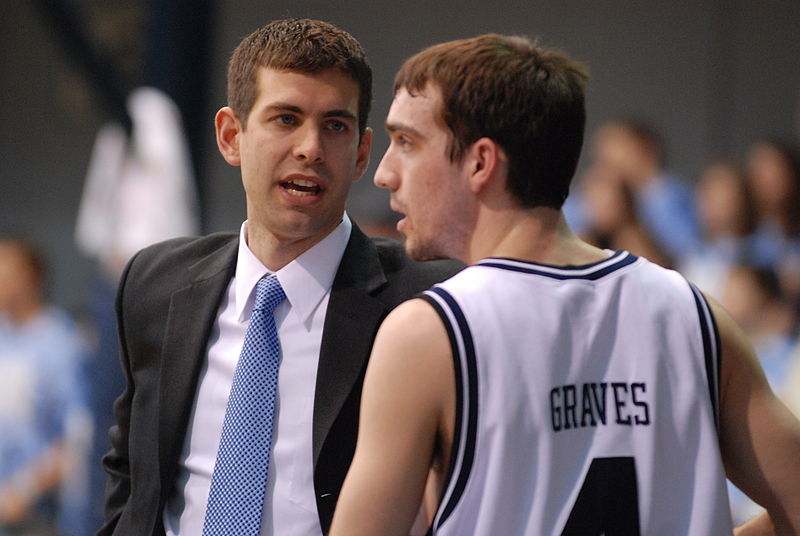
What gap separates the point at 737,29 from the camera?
634 centimetres

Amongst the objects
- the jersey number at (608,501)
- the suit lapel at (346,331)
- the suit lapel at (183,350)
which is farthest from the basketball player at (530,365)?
the suit lapel at (183,350)

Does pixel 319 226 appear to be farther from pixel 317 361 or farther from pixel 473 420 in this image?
pixel 473 420

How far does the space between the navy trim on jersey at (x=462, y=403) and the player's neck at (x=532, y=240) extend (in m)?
0.17

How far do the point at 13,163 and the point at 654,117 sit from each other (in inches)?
174

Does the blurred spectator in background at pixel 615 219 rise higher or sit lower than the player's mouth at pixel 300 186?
higher

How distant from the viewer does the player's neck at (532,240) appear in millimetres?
1863

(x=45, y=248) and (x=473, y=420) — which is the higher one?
(x=45, y=248)

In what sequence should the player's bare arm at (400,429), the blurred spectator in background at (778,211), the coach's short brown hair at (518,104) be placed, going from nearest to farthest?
the player's bare arm at (400,429) < the coach's short brown hair at (518,104) < the blurred spectator in background at (778,211)

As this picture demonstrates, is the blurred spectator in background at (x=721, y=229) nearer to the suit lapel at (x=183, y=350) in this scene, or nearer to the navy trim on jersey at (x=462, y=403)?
the suit lapel at (x=183, y=350)

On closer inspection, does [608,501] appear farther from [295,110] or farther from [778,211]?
[778,211]

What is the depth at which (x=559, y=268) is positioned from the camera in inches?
72.5

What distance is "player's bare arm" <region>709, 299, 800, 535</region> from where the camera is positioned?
1894mm

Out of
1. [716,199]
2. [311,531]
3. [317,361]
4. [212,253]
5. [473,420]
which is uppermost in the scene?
[716,199]

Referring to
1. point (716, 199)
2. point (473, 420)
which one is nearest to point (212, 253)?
point (473, 420)
